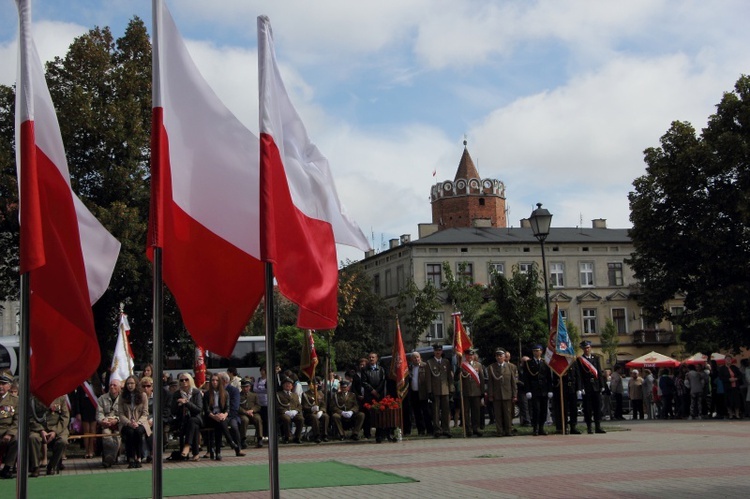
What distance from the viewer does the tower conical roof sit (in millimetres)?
122562

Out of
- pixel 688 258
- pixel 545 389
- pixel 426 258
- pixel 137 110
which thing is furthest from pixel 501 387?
pixel 426 258

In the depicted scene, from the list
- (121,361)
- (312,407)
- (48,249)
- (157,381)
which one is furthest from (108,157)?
(157,381)

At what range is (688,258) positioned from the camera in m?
37.8

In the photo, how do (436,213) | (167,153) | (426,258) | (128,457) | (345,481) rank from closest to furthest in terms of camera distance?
(167,153) < (345,481) < (128,457) < (426,258) < (436,213)

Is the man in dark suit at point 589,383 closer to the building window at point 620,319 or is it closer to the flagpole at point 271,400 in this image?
the flagpole at point 271,400

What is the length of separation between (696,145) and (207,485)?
97.4 feet

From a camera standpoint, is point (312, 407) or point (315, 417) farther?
point (312, 407)

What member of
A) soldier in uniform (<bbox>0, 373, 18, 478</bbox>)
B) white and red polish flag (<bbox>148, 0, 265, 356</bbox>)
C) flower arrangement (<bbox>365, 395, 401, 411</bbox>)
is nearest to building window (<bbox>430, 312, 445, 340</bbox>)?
flower arrangement (<bbox>365, 395, 401, 411</bbox>)

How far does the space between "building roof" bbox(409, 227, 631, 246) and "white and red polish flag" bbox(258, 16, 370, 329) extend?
8305 cm

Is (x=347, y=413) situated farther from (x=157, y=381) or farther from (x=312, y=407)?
(x=157, y=381)

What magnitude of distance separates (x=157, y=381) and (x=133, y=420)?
38.9 feet

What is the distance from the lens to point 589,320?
9200cm

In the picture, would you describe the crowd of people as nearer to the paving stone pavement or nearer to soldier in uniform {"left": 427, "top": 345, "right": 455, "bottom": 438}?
soldier in uniform {"left": 427, "top": 345, "right": 455, "bottom": 438}

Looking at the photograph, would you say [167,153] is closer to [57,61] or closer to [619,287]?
[57,61]
